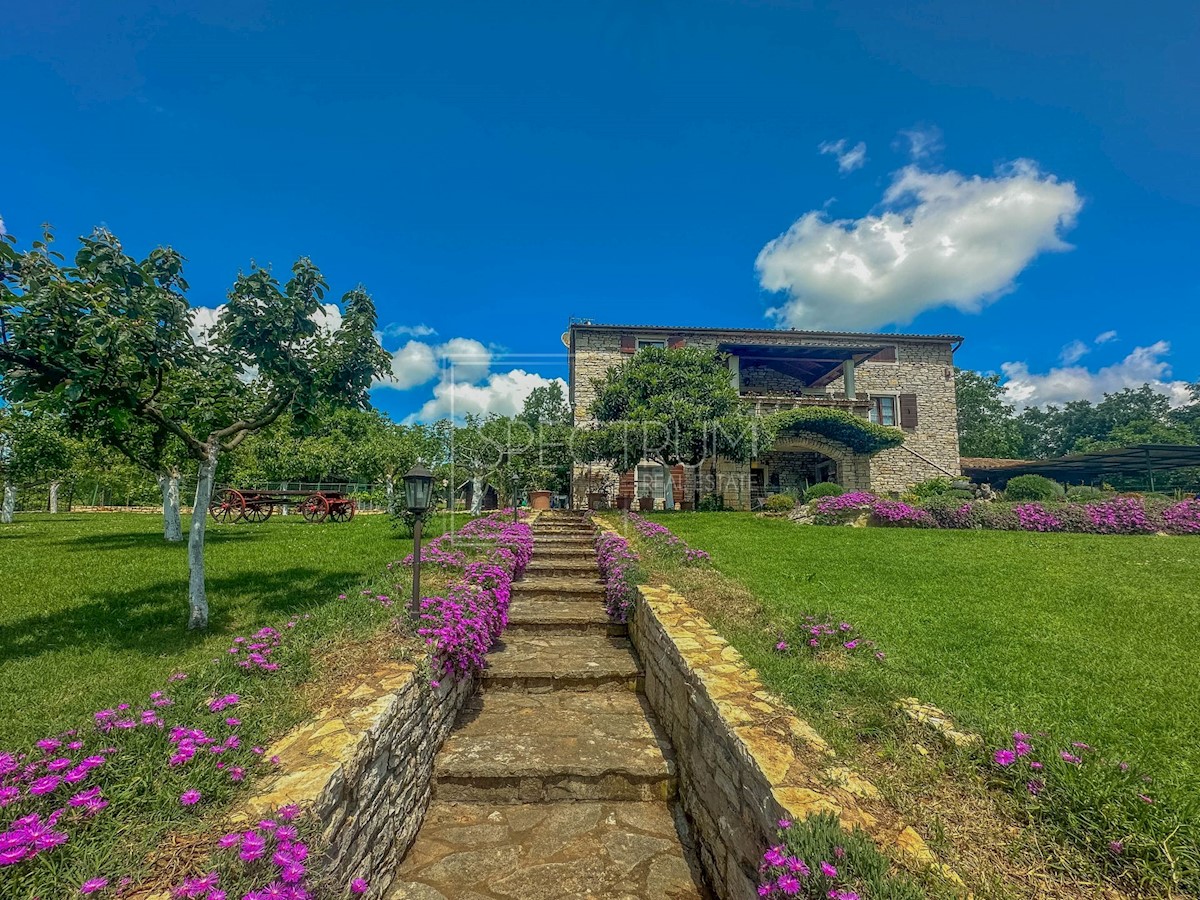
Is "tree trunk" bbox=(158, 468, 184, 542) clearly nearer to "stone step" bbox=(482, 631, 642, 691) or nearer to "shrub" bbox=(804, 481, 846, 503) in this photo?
"stone step" bbox=(482, 631, 642, 691)

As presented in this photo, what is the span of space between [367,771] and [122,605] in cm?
480

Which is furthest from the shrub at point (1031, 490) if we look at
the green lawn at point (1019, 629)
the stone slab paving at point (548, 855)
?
the stone slab paving at point (548, 855)

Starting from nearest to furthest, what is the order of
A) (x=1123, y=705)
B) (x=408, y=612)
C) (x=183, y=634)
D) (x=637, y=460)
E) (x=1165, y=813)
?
(x=1165, y=813)
(x=1123, y=705)
(x=408, y=612)
(x=183, y=634)
(x=637, y=460)

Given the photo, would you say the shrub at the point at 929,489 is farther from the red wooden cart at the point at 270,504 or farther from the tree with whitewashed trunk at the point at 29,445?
the tree with whitewashed trunk at the point at 29,445

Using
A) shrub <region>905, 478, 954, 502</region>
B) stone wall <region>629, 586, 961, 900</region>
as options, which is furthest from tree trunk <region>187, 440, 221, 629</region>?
shrub <region>905, 478, 954, 502</region>

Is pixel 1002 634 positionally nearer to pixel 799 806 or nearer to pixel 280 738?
pixel 799 806

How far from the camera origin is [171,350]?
4.43m

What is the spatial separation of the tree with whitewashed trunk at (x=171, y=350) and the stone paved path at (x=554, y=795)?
3.04m

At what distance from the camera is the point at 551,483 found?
18.2 m

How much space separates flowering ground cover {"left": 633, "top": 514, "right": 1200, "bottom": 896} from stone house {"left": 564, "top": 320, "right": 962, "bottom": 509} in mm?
12488

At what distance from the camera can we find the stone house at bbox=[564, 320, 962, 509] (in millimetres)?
19562

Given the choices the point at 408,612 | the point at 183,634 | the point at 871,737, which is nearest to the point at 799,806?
the point at 871,737

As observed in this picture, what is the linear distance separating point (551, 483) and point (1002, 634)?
49.3 feet

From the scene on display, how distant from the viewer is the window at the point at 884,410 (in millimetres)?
22219
